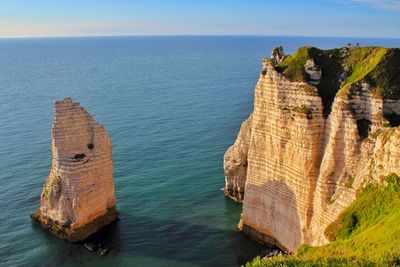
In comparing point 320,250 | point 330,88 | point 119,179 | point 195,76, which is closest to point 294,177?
point 330,88

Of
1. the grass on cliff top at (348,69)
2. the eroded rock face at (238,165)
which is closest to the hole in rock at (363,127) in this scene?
the grass on cliff top at (348,69)

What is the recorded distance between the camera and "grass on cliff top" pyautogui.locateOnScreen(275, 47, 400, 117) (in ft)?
105

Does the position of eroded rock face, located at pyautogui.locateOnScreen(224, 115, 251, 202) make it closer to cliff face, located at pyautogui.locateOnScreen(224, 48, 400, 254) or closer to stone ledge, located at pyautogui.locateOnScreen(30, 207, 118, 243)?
cliff face, located at pyautogui.locateOnScreen(224, 48, 400, 254)

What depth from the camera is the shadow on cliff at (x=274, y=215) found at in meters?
Answer: 36.6

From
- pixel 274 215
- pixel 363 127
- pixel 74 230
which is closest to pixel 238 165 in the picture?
pixel 274 215

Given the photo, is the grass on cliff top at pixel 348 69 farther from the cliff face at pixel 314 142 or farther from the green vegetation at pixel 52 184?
the green vegetation at pixel 52 184

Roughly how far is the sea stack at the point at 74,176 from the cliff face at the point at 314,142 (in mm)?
13878

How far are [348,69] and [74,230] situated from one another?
26.9 meters

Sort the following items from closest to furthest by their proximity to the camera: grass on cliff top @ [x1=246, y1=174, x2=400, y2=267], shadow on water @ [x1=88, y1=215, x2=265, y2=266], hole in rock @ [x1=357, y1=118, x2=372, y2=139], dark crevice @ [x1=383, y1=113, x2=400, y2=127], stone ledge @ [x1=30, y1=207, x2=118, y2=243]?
1. grass on cliff top @ [x1=246, y1=174, x2=400, y2=267]
2. dark crevice @ [x1=383, y1=113, x2=400, y2=127]
3. hole in rock @ [x1=357, y1=118, x2=372, y2=139]
4. shadow on water @ [x1=88, y1=215, x2=265, y2=266]
5. stone ledge @ [x1=30, y1=207, x2=118, y2=243]

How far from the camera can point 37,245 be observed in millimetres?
40969

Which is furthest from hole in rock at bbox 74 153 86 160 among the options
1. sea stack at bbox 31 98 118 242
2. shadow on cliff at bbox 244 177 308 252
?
shadow on cliff at bbox 244 177 308 252

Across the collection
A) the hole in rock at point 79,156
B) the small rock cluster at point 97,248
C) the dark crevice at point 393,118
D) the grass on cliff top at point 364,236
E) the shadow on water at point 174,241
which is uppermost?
the dark crevice at point 393,118

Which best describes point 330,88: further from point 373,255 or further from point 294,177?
point 373,255

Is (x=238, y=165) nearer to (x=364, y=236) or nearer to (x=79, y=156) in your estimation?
(x=79, y=156)
